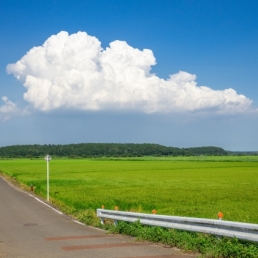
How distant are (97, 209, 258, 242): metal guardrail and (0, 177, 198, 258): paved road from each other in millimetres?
732

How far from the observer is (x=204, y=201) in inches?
924

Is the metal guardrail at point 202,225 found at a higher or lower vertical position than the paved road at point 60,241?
higher

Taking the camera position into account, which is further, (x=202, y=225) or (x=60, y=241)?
(x=60, y=241)

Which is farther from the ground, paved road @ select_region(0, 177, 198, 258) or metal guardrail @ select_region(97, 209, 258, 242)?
metal guardrail @ select_region(97, 209, 258, 242)

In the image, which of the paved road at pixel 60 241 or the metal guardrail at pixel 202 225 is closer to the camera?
the metal guardrail at pixel 202 225

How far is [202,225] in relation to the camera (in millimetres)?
9773

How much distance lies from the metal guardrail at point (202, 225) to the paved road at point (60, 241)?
73cm

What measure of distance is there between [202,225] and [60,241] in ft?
13.0

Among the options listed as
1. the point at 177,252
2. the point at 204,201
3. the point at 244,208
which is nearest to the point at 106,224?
the point at 177,252

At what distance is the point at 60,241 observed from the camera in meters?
11.2

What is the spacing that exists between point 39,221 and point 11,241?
450cm

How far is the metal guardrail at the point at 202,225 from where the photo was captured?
8320mm

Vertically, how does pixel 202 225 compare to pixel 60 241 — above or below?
above

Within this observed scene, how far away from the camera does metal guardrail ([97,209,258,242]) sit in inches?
328
